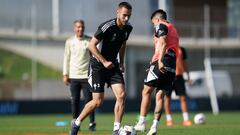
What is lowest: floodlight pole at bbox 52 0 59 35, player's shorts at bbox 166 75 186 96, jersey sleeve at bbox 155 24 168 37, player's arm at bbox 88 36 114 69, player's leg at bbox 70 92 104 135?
player's leg at bbox 70 92 104 135

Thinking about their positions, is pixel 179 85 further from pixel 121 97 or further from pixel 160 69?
pixel 121 97

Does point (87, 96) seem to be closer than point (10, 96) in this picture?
Yes

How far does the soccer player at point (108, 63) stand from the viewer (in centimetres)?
1305

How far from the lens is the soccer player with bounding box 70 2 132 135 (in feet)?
42.8

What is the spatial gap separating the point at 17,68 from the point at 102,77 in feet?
101

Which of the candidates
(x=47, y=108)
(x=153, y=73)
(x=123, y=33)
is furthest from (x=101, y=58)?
(x=47, y=108)

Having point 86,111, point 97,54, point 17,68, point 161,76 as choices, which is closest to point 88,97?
point 161,76

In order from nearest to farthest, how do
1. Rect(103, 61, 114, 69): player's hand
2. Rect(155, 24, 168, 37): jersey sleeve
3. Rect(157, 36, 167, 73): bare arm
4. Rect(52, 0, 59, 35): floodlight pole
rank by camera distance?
Rect(103, 61, 114, 69): player's hand → Rect(157, 36, 167, 73): bare arm → Rect(155, 24, 168, 37): jersey sleeve → Rect(52, 0, 59, 35): floodlight pole

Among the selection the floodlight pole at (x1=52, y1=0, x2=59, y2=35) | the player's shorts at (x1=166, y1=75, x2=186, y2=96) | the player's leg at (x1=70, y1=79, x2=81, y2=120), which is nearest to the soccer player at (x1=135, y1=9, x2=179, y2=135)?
the player's leg at (x1=70, y1=79, x2=81, y2=120)

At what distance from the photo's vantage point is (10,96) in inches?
1604

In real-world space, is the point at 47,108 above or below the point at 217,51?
below

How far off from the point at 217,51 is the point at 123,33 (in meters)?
29.0

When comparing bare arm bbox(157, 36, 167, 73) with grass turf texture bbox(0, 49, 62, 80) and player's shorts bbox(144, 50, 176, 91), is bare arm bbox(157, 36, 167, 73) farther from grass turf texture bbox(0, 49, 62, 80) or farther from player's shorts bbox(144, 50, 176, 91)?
grass turf texture bbox(0, 49, 62, 80)

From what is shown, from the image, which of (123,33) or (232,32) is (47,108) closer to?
(232,32)
